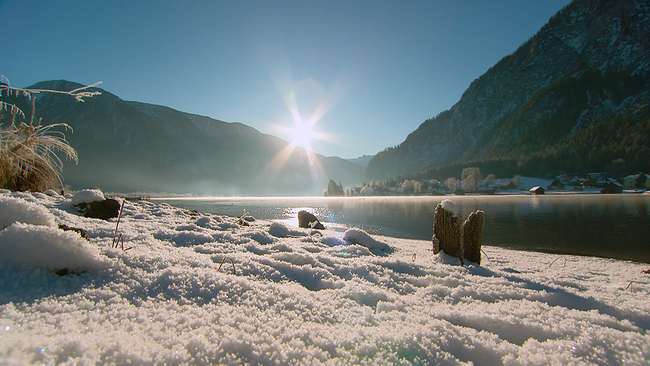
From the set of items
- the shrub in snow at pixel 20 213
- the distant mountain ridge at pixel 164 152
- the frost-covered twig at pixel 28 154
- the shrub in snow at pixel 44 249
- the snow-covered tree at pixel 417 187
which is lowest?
the shrub in snow at pixel 44 249

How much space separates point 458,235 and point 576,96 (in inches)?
5632

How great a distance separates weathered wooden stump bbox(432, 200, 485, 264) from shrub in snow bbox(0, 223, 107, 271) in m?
5.51

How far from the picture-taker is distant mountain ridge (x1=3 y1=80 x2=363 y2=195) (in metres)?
122

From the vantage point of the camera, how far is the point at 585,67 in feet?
348

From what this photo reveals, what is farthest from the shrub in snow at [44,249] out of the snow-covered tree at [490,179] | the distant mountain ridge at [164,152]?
the distant mountain ridge at [164,152]

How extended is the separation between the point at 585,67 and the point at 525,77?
23.9 m

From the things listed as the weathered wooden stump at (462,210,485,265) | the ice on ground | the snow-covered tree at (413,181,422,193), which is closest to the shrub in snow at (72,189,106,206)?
the ice on ground

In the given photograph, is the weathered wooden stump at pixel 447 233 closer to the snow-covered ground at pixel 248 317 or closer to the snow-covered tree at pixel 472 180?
the snow-covered ground at pixel 248 317

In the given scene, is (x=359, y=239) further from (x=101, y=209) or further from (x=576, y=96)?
(x=576, y=96)

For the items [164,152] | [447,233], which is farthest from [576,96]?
[164,152]

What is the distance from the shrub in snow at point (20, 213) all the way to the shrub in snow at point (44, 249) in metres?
0.47

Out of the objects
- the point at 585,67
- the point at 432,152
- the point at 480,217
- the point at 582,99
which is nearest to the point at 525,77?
the point at 585,67

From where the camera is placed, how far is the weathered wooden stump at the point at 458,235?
516cm

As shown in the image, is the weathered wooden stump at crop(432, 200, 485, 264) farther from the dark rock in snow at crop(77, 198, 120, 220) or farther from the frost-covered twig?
the frost-covered twig
